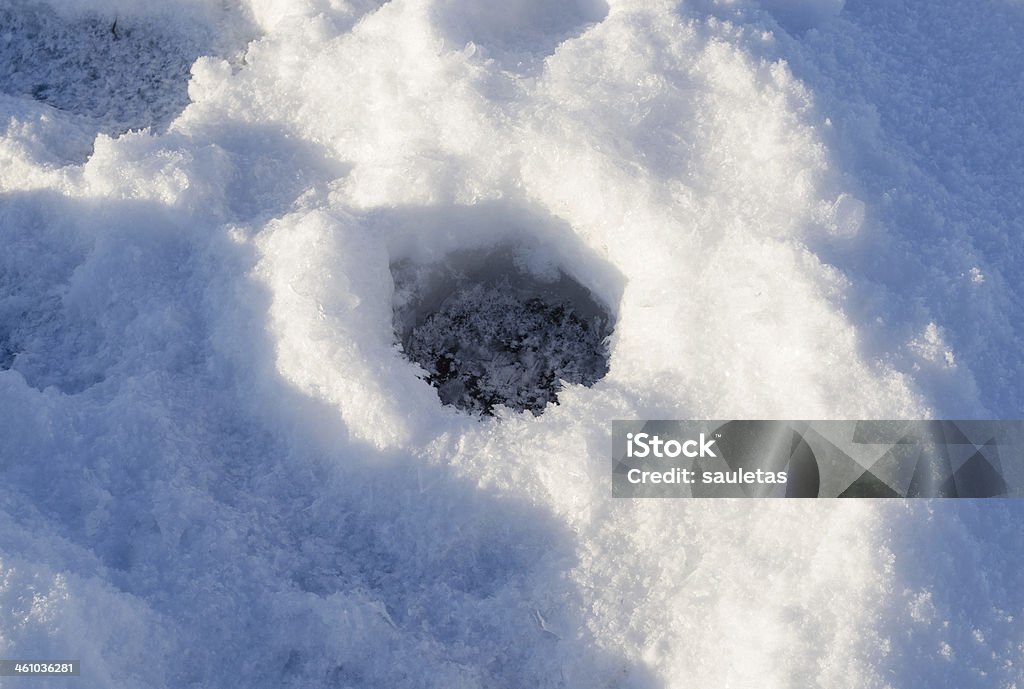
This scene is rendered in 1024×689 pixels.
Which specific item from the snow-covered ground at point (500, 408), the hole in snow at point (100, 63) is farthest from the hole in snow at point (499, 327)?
the hole in snow at point (100, 63)

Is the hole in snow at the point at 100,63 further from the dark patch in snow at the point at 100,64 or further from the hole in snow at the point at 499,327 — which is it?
the hole in snow at the point at 499,327

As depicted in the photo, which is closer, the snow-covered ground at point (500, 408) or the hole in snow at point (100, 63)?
the snow-covered ground at point (500, 408)

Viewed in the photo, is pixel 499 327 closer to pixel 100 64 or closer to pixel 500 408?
pixel 500 408

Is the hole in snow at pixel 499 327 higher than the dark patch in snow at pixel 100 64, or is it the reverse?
the dark patch in snow at pixel 100 64

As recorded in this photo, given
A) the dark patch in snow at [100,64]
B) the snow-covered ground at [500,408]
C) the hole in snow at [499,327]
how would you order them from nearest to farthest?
the snow-covered ground at [500,408] → the hole in snow at [499,327] → the dark patch in snow at [100,64]

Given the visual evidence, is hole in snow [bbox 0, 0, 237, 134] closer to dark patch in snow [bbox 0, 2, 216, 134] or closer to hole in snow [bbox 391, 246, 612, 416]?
dark patch in snow [bbox 0, 2, 216, 134]

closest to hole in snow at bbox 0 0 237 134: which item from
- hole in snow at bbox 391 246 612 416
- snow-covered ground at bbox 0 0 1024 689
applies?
snow-covered ground at bbox 0 0 1024 689
